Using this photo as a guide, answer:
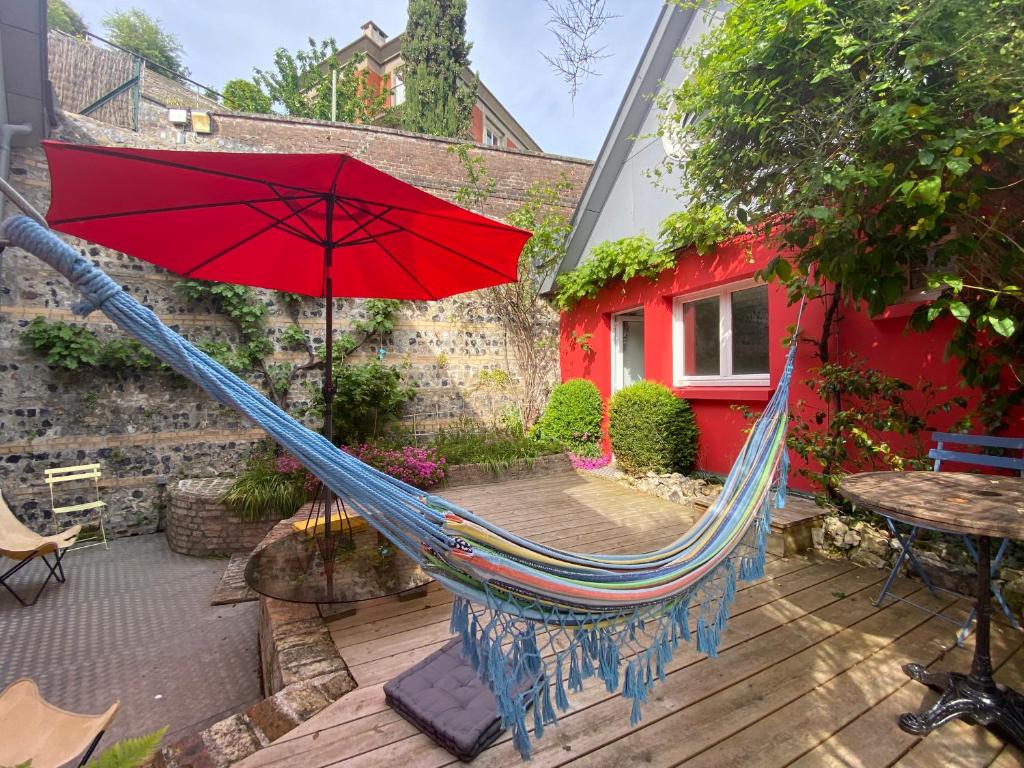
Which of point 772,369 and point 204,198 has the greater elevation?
point 204,198

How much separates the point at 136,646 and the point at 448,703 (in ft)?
8.28

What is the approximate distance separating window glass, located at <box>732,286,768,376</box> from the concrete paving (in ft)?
13.6

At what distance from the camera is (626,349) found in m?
5.61

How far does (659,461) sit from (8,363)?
6.27 m

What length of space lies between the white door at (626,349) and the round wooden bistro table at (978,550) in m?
3.91

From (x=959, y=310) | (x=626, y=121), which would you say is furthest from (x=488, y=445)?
(x=959, y=310)

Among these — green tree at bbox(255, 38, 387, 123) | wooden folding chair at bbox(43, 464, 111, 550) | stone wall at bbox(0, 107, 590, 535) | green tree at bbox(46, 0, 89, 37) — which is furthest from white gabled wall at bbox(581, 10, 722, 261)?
green tree at bbox(46, 0, 89, 37)

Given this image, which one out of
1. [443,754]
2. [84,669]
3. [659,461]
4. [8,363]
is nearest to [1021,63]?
[443,754]

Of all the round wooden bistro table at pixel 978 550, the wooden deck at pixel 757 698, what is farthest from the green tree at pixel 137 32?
the round wooden bistro table at pixel 978 550

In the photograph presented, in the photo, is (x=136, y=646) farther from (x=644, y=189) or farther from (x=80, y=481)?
(x=644, y=189)

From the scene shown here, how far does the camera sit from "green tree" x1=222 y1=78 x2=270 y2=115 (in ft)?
41.7

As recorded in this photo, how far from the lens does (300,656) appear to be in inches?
68.3

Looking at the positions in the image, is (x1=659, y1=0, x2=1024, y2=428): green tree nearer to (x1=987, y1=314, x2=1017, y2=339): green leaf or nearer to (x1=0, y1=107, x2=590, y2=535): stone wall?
(x1=987, y1=314, x2=1017, y2=339): green leaf

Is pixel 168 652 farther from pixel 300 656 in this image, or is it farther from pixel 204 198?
pixel 204 198
